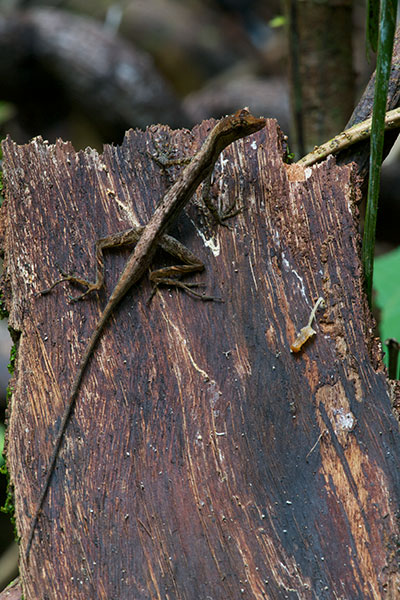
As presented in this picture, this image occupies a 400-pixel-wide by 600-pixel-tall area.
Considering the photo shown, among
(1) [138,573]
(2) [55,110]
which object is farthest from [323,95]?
(2) [55,110]

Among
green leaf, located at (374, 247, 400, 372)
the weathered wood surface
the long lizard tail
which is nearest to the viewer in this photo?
the weathered wood surface

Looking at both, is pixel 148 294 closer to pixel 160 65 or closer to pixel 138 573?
pixel 138 573

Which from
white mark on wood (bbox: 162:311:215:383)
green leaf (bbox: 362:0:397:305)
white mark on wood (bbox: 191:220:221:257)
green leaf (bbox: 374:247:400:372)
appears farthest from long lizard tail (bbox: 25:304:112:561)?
green leaf (bbox: 374:247:400:372)

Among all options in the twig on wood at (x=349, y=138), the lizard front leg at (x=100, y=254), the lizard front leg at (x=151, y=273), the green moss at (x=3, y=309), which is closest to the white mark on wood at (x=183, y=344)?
the lizard front leg at (x=151, y=273)

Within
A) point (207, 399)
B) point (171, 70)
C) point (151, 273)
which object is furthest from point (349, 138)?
point (171, 70)

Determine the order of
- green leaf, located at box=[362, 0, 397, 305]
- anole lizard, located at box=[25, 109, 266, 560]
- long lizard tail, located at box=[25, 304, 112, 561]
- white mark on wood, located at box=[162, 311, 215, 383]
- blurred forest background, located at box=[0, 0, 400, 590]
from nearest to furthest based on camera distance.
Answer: green leaf, located at box=[362, 0, 397, 305]
long lizard tail, located at box=[25, 304, 112, 561]
white mark on wood, located at box=[162, 311, 215, 383]
anole lizard, located at box=[25, 109, 266, 560]
blurred forest background, located at box=[0, 0, 400, 590]

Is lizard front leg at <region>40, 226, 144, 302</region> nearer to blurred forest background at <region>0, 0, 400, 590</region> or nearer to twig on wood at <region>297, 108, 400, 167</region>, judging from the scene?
twig on wood at <region>297, 108, 400, 167</region>

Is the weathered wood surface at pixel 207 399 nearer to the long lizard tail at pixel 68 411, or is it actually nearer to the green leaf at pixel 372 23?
the long lizard tail at pixel 68 411
